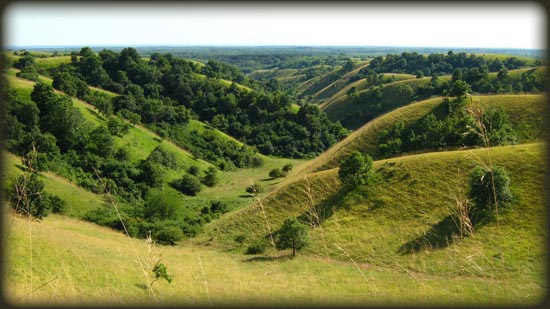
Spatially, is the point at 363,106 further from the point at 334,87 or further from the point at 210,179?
the point at 210,179

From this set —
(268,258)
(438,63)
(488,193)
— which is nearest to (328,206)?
(268,258)

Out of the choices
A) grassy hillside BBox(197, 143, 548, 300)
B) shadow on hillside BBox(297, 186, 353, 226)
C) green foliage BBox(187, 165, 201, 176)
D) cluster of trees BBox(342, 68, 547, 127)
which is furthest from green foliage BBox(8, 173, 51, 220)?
cluster of trees BBox(342, 68, 547, 127)

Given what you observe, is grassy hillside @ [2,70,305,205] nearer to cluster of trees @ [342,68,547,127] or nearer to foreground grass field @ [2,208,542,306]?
foreground grass field @ [2,208,542,306]

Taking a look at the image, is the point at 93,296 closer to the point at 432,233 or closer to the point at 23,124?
the point at 432,233

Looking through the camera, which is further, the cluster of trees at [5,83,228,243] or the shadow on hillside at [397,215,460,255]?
the cluster of trees at [5,83,228,243]

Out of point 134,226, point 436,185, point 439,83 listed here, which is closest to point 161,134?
point 134,226

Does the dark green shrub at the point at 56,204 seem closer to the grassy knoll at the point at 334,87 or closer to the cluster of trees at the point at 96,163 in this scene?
the cluster of trees at the point at 96,163

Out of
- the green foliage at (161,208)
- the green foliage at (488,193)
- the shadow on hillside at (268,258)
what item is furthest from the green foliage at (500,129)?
the green foliage at (161,208)
